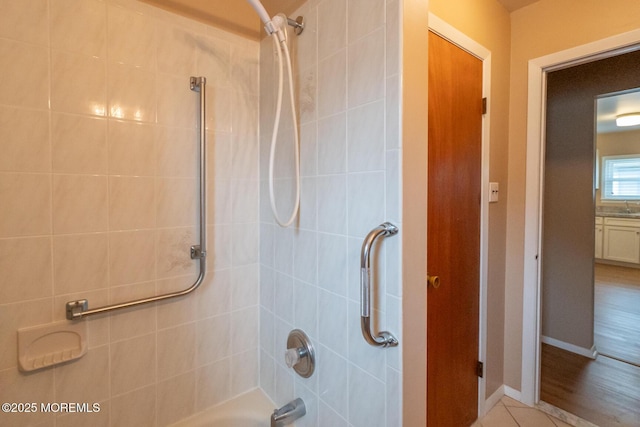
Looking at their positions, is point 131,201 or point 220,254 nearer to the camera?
point 131,201

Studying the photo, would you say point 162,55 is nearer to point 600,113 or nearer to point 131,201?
point 131,201

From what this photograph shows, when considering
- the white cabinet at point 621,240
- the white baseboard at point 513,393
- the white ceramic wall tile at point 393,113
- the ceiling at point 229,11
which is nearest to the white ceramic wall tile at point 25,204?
the ceiling at point 229,11

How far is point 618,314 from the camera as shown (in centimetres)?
318

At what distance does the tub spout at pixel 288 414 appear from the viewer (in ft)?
4.04

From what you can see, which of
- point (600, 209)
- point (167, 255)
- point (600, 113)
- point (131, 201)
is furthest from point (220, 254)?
point (600, 209)

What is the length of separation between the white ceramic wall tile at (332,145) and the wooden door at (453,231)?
1.76 feet

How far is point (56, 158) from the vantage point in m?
1.02

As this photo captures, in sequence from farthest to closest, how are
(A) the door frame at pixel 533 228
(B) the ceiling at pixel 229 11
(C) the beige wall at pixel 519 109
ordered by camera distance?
1. (A) the door frame at pixel 533 228
2. (C) the beige wall at pixel 519 109
3. (B) the ceiling at pixel 229 11

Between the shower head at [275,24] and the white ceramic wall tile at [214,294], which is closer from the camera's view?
the shower head at [275,24]

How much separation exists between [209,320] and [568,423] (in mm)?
2179

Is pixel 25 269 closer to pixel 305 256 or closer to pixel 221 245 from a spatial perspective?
pixel 221 245

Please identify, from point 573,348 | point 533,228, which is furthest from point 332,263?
point 573,348

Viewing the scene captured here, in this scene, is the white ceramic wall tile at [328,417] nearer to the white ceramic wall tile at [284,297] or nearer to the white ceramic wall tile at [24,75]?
the white ceramic wall tile at [284,297]

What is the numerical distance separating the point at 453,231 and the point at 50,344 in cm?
180
